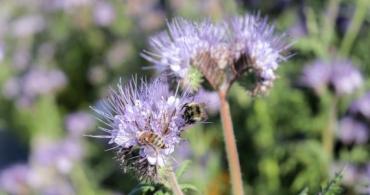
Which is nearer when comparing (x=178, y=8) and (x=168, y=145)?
(x=168, y=145)

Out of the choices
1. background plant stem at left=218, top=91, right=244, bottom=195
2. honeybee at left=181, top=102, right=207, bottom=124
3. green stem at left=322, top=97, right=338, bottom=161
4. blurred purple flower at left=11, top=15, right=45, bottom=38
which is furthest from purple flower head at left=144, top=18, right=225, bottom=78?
blurred purple flower at left=11, top=15, right=45, bottom=38

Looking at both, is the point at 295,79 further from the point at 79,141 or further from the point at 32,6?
the point at 32,6

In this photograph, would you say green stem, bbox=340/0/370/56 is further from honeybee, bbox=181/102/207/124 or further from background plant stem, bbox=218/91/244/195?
honeybee, bbox=181/102/207/124

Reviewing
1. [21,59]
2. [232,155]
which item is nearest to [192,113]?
[232,155]

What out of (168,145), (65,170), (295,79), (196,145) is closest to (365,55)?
(295,79)

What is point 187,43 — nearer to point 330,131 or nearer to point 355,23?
point 330,131

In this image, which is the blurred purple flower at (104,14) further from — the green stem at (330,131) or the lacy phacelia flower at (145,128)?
the lacy phacelia flower at (145,128)
